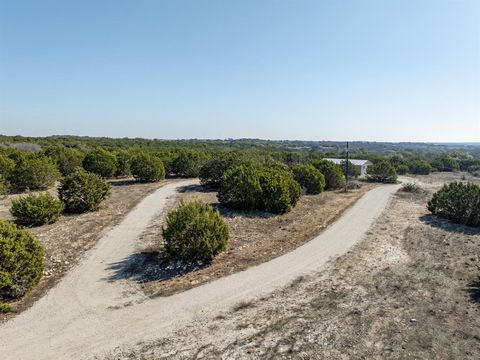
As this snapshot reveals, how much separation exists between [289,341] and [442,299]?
16.3 feet

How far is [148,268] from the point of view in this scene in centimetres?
1121

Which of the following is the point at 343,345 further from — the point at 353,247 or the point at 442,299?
the point at 353,247

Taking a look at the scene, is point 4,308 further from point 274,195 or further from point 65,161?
point 65,161

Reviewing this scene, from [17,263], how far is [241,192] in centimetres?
1190

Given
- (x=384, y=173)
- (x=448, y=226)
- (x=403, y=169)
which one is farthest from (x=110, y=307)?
(x=403, y=169)

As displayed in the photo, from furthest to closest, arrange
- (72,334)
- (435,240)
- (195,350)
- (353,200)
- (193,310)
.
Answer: (353,200)
(435,240)
(193,310)
(72,334)
(195,350)

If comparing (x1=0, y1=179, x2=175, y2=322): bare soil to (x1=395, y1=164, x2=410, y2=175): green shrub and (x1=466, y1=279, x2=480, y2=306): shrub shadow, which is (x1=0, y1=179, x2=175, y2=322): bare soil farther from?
(x1=395, y1=164, x2=410, y2=175): green shrub

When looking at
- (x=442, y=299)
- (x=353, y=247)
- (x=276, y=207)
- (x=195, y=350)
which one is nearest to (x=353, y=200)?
(x=276, y=207)

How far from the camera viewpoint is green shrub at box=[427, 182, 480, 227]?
744 inches

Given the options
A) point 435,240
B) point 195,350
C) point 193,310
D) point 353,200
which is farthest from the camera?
point 353,200

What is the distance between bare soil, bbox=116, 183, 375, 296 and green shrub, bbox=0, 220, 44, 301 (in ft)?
8.06

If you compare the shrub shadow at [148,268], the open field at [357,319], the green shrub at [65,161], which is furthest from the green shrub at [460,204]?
the green shrub at [65,161]

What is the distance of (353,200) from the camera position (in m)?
26.5

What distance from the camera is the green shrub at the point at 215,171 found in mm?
28328
